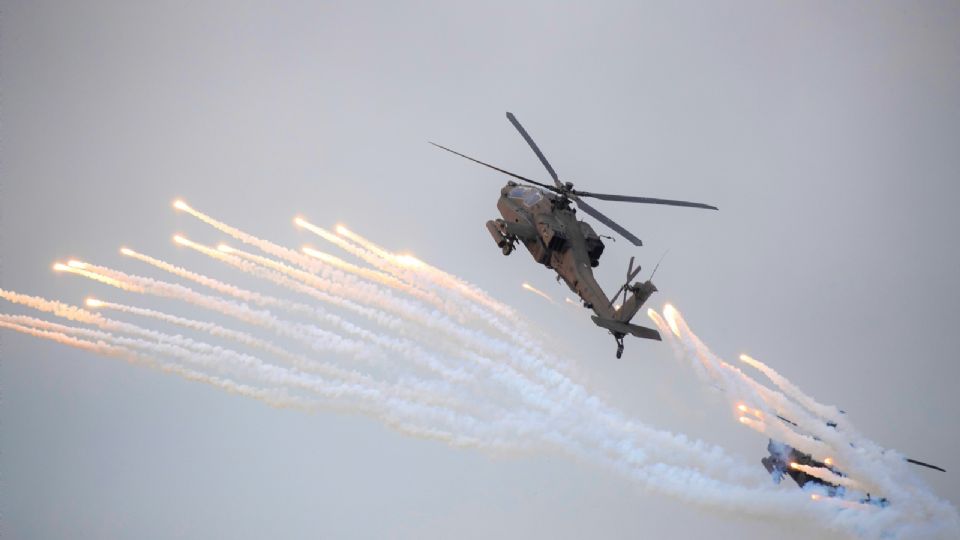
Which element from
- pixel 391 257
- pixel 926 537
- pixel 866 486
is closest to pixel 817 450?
pixel 866 486

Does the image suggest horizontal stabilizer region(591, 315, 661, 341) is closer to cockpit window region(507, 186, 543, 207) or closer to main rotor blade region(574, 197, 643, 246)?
main rotor blade region(574, 197, 643, 246)

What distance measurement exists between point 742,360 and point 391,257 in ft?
60.0

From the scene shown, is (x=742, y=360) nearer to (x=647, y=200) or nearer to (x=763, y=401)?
(x=763, y=401)

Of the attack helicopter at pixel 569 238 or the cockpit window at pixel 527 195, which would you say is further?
the cockpit window at pixel 527 195

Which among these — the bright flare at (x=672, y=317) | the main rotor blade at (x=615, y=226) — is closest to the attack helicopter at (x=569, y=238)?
the main rotor blade at (x=615, y=226)

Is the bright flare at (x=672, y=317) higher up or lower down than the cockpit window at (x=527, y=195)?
lower down

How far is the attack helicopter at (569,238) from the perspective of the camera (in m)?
30.6

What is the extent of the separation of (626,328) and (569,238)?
5633mm

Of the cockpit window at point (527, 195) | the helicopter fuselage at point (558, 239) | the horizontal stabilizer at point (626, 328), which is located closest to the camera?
the horizontal stabilizer at point (626, 328)

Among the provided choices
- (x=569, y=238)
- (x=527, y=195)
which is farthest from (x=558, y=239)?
(x=527, y=195)

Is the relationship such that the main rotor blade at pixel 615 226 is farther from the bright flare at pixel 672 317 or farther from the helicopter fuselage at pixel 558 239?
the bright flare at pixel 672 317

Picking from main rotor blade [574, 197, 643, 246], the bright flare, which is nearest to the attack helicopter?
main rotor blade [574, 197, 643, 246]

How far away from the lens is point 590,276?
33094 mm

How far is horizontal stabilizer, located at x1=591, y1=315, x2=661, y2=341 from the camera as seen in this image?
30.3 m
